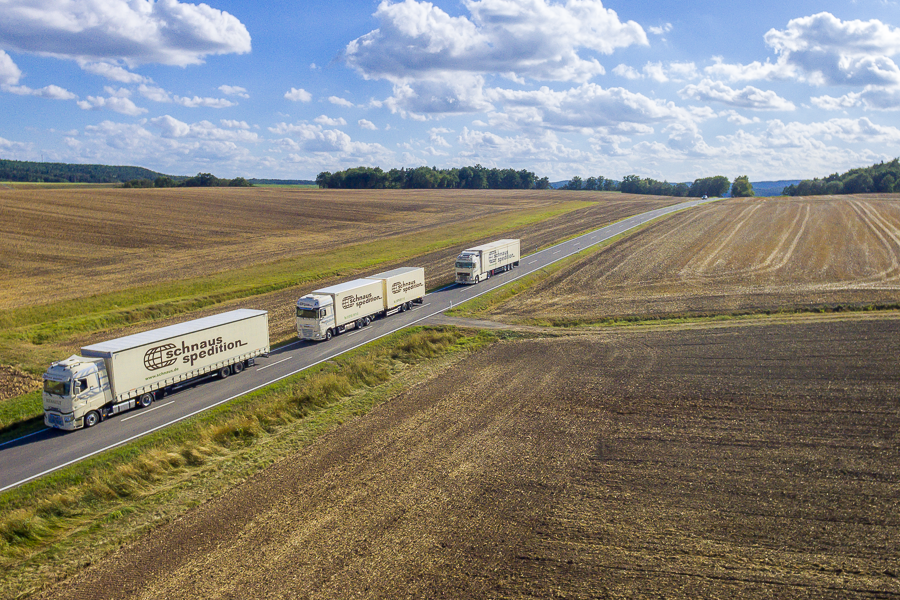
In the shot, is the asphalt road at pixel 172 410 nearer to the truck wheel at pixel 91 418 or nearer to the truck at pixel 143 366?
the truck wheel at pixel 91 418

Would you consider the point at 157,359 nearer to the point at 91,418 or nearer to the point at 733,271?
the point at 91,418

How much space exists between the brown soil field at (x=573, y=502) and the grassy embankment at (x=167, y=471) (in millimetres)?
1047

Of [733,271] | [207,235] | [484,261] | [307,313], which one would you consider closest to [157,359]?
[307,313]

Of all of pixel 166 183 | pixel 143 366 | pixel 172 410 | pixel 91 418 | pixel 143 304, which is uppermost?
pixel 166 183

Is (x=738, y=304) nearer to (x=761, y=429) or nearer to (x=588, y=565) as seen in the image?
(x=761, y=429)

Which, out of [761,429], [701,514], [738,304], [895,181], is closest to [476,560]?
[701,514]

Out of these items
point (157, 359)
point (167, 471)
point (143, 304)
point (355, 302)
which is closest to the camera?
point (167, 471)

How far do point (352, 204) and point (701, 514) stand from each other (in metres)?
125

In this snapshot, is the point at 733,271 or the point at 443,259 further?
the point at 443,259

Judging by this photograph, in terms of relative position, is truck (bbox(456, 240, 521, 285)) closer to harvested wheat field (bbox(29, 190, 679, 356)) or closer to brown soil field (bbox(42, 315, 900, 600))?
harvested wheat field (bbox(29, 190, 679, 356))

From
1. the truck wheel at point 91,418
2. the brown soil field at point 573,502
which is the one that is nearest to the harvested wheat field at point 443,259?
the truck wheel at point 91,418

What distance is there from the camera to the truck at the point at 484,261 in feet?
205

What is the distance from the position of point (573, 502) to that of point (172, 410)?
69.1 ft

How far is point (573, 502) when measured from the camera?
1980cm
